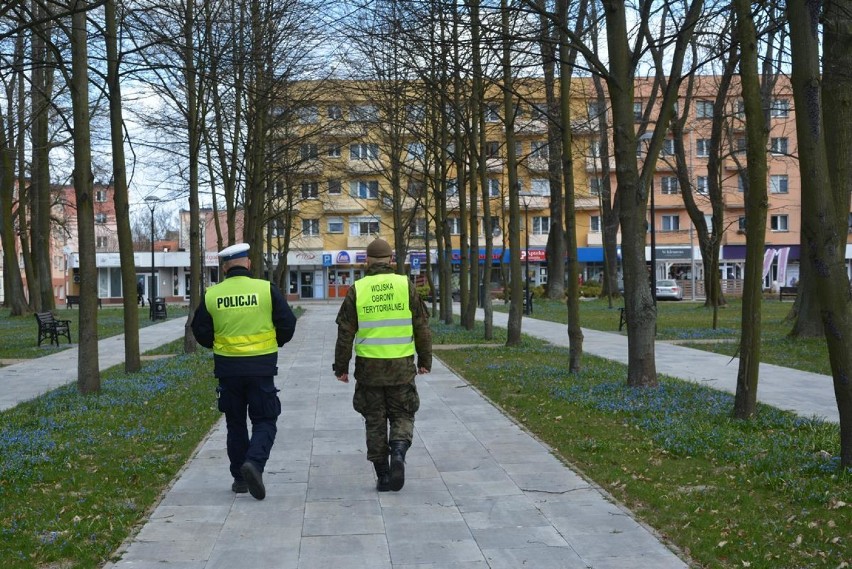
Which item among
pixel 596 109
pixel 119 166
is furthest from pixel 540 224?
pixel 119 166

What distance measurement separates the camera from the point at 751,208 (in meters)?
9.72

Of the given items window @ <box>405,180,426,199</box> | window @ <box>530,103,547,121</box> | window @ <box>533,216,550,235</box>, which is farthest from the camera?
window @ <box>533,216,550,235</box>

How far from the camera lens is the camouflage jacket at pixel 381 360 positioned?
7258 mm

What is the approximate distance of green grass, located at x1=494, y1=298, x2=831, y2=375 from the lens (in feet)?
60.2

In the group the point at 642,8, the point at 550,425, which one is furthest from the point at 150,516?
the point at 642,8

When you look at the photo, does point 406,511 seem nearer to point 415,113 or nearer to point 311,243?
point 415,113

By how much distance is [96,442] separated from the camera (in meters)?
9.38

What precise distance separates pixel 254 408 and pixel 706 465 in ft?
12.1

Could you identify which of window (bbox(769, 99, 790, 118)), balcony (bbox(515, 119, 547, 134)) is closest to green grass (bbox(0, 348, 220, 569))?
window (bbox(769, 99, 790, 118))

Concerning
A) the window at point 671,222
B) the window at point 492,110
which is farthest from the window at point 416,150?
the window at point 671,222

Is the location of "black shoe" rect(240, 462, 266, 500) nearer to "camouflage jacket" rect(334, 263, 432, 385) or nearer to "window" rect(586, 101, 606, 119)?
"camouflage jacket" rect(334, 263, 432, 385)

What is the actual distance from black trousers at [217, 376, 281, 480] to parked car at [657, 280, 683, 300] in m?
56.5

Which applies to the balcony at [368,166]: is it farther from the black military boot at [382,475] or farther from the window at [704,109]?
the black military boot at [382,475]

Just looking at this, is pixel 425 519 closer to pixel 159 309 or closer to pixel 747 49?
pixel 747 49
